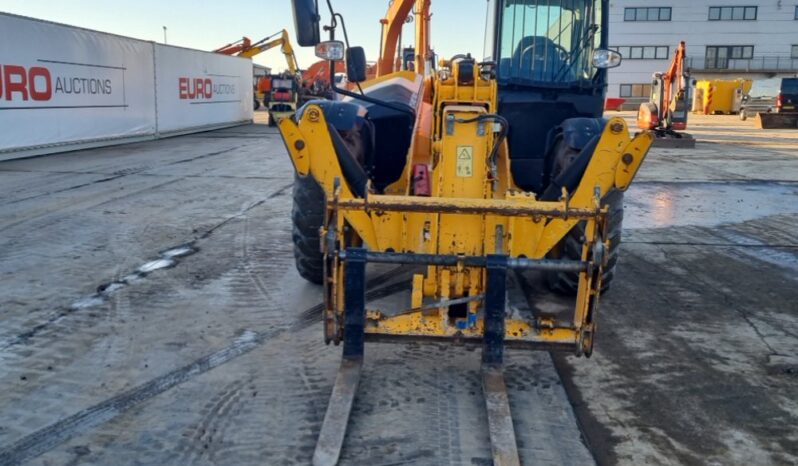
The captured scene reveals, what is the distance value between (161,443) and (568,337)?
7.19ft

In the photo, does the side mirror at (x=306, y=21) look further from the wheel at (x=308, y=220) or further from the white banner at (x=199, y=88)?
the white banner at (x=199, y=88)

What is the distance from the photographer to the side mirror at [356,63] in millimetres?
5770

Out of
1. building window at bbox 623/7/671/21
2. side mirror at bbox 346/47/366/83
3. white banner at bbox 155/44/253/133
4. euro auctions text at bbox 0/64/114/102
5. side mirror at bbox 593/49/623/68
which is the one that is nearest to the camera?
side mirror at bbox 593/49/623/68

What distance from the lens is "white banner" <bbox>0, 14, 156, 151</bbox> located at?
48.4 ft

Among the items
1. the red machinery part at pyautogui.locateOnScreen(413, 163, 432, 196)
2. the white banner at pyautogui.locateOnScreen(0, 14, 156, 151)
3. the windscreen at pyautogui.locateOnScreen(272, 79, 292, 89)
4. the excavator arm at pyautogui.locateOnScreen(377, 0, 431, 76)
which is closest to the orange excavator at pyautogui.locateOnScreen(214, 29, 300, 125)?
the windscreen at pyautogui.locateOnScreen(272, 79, 292, 89)

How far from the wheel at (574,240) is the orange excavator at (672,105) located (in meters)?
17.9

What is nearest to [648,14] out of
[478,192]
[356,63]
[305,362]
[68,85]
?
[68,85]

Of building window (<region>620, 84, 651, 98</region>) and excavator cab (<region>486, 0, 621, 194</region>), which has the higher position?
building window (<region>620, 84, 651, 98</region>)

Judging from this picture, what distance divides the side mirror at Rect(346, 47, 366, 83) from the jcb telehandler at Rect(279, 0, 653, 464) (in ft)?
0.04

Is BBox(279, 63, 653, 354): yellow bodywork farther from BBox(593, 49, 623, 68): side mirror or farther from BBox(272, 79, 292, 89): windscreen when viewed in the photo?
BBox(272, 79, 292, 89): windscreen

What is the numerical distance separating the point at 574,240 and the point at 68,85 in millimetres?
14933

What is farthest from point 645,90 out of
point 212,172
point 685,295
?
point 685,295

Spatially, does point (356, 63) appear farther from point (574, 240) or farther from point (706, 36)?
point (706, 36)

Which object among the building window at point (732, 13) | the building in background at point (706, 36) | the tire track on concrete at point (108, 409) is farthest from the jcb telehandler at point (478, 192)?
the building window at point (732, 13)
